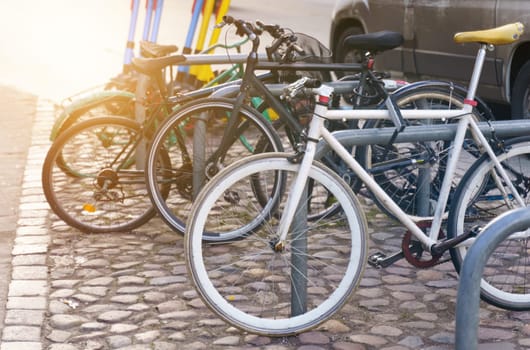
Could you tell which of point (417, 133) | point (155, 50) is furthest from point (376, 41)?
point (155, 50)

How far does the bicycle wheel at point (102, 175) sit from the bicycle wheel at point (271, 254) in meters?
0.74

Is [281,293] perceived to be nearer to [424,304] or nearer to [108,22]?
[424,304]

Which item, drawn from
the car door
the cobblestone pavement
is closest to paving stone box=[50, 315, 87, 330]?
the cobblestone pavement

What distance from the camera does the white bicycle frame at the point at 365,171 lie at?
4961 mm

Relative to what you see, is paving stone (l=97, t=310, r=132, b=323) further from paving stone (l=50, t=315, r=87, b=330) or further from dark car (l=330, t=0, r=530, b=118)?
dark car (l=330, t=0, r=530, b=118)

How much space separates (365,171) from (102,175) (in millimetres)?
2411

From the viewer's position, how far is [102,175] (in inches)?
279

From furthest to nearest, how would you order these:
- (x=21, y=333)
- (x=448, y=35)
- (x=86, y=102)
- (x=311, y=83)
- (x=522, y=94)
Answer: (x=448, y=35) < (x=522, y=94) < (x=86, y=102) < (x=21, y=333) < (x=311, y=83)

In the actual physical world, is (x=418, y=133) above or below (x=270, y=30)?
below

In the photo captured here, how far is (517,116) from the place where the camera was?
8.69 metres

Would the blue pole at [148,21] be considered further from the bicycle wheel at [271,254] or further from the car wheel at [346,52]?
the bicycle wheel at [271,254]

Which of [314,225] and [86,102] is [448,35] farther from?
[314,225]

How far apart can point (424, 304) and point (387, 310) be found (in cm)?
22

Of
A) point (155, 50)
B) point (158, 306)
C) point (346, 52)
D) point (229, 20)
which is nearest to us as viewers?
point (158, 306)
